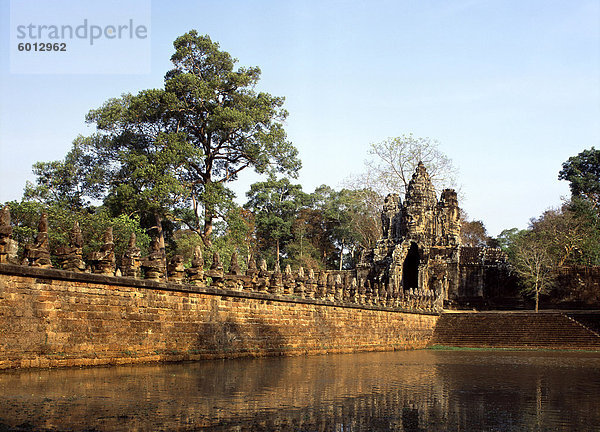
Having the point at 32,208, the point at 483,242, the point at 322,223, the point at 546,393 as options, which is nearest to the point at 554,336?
the point at 546,393

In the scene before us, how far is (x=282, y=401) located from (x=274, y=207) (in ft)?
149

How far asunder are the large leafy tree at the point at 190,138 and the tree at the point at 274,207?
15.9 metres

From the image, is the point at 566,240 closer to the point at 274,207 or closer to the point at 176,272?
the point at 274,207

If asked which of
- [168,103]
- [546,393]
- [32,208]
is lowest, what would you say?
[546,393]

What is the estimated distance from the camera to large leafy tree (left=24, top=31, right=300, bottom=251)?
32625mm

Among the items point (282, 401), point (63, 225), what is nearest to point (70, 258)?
point (282, 401)

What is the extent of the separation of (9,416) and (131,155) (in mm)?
26757

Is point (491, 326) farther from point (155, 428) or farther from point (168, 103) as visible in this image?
point (155, 428)

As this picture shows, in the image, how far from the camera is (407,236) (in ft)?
148

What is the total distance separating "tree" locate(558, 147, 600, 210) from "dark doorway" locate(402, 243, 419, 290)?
24.7 metres

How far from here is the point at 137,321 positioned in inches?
531

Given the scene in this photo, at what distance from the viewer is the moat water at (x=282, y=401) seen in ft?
21.5

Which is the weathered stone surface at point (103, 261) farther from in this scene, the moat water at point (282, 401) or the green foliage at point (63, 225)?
the green foliage at point (63, 225)

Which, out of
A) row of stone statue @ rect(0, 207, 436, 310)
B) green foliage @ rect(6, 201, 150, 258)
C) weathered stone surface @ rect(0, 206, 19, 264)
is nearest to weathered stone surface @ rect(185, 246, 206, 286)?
row of stone statue @ rect(0, 207, 436, 310)
